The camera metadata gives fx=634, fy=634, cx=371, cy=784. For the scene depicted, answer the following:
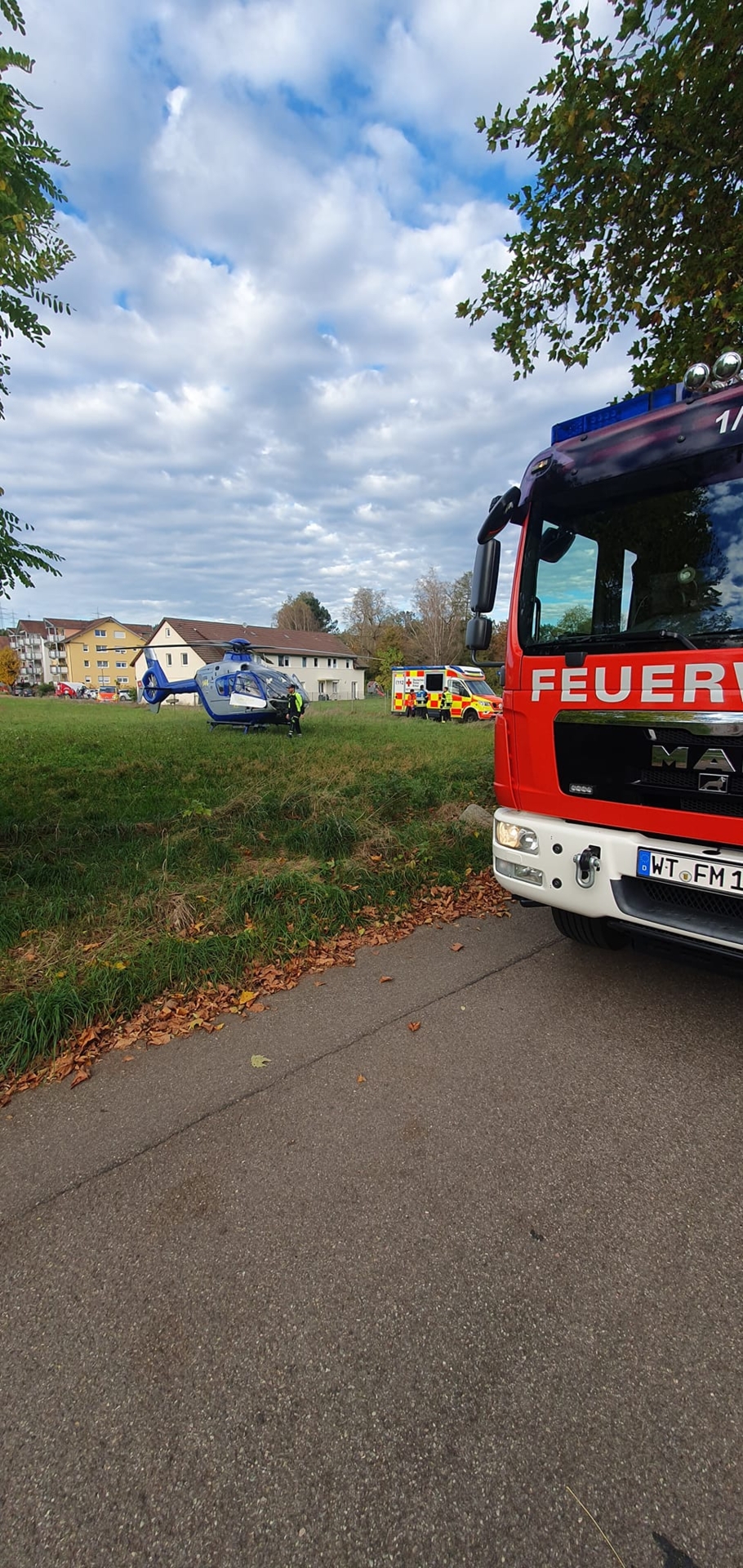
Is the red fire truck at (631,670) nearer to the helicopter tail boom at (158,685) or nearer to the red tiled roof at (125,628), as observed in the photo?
the helicopter tail boom at (158,685)

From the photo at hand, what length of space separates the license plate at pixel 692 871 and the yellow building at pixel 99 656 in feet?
321

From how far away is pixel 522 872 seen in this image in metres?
3.51

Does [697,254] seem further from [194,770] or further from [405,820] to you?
[194,770]

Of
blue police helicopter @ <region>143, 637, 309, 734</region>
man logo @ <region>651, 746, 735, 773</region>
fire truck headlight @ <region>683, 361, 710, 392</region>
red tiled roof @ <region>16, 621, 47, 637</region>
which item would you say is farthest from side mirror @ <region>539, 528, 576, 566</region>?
red tiled roof @ <region>16, 621, 47, 637</region>

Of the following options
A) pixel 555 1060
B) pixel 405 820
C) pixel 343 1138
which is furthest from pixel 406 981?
pixel 405 820

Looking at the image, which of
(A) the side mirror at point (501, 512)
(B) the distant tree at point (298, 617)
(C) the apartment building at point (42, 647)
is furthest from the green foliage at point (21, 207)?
(C) the apartment building at point (42, 647)

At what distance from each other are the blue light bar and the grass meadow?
3.49 metres

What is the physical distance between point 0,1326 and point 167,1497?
2.44 ft

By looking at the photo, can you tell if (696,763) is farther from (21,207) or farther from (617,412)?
(21,207)

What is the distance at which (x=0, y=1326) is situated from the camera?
1.83 metres

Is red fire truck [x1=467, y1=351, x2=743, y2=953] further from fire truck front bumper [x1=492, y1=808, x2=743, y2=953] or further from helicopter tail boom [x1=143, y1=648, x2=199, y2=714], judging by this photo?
helicopter tail boom [x1=143, y1=648, x2=199, y2=714]

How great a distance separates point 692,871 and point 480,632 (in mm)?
1916

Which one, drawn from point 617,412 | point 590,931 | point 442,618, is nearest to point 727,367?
point 617,412

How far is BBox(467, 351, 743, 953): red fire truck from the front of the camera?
2803mm
